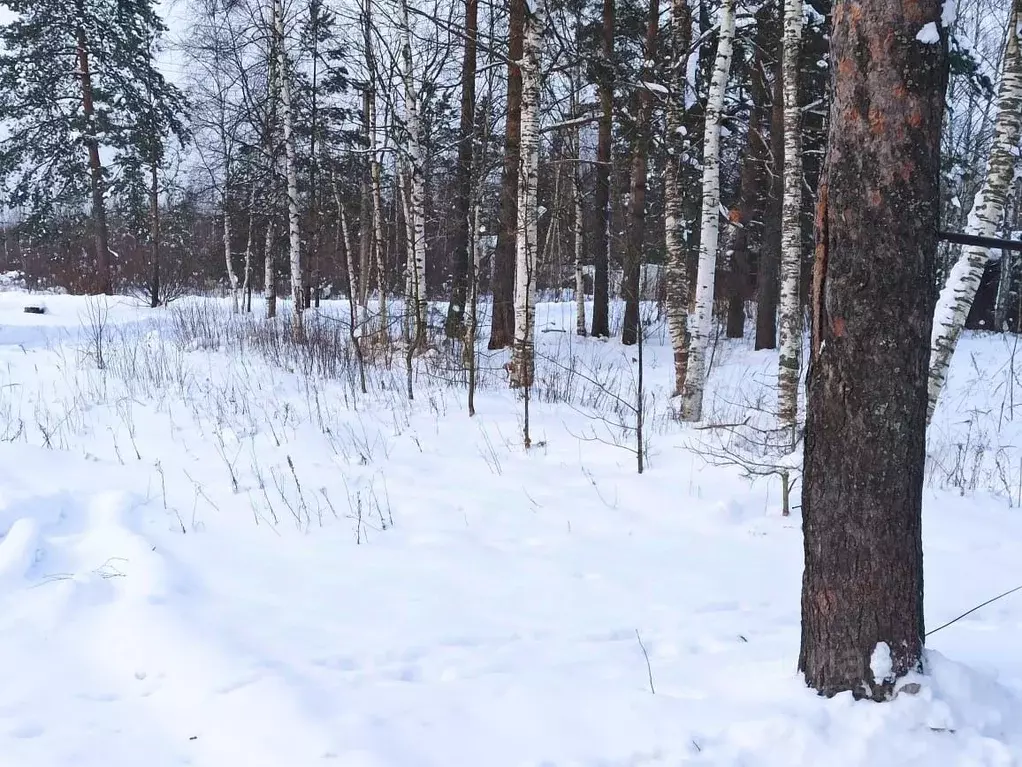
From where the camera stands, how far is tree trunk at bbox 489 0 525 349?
28.4 feet

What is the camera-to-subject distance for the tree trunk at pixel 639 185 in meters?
6.54

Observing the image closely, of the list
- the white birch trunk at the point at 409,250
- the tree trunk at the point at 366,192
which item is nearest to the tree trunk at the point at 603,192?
the white birch trunk at the point at 409,250

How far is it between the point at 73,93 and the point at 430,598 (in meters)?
20.6

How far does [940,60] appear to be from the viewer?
1.75 m

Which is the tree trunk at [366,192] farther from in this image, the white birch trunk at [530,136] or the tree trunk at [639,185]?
the tree trunk at [639,185]

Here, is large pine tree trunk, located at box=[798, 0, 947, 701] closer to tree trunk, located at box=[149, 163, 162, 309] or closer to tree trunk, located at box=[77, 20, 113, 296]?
tree trunk, located at box=[149, 163, 162, 309]

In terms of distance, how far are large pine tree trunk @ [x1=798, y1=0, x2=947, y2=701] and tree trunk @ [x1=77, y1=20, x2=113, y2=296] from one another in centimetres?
2021

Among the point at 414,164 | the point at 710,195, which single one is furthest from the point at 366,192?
the point at 710,195

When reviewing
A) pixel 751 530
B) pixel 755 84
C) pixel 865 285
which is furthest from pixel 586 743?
pixel 755 84

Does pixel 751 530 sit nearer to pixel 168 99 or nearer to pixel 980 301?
pixel 980 301

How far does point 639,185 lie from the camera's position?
12.7m

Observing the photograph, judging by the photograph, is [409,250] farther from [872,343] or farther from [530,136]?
[872,343]

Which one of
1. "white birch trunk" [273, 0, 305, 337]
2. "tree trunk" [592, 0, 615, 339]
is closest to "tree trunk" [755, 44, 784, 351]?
"tree trunk" [592, 0, 615, 339]

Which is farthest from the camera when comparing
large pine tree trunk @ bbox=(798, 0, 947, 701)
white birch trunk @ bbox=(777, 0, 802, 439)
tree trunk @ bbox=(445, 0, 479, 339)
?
tree trunk @ bbox=(445, 0, 479, 339)
